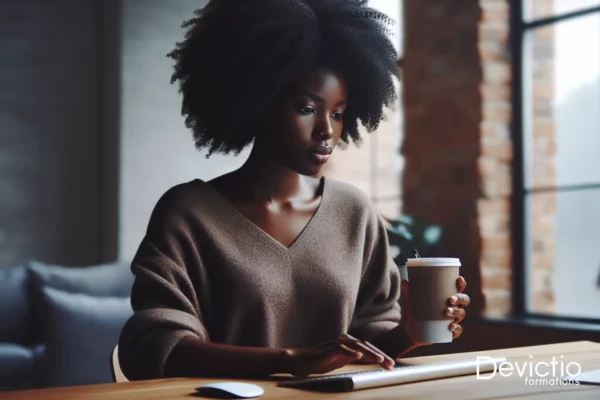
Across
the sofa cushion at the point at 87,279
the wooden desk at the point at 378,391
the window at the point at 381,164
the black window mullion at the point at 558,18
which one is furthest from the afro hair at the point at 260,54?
the window at the point at 381,164

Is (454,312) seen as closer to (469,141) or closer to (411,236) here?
(411,236)

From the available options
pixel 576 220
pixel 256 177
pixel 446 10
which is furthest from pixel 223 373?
pixel 446 10

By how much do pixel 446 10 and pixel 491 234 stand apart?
36.2 inches

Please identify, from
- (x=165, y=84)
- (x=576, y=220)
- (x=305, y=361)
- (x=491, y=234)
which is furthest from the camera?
(x=165, y=84)

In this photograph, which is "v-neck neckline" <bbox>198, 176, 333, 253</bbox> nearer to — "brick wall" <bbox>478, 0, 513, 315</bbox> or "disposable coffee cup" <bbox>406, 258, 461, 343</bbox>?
"disposable coffee cup" <bbox>406, 258, 461, 343</bbox>

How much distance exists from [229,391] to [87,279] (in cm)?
188

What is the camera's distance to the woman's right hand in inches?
43.5

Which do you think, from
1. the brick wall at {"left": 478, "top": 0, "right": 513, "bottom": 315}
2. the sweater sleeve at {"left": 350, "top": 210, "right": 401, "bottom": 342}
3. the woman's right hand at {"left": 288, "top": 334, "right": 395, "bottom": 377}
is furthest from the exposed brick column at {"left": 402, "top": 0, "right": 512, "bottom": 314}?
the woman's right hand at {"left": 288, "top": 334, "right": 395, "bottom": 377}

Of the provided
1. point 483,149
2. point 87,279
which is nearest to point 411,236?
point 483,149

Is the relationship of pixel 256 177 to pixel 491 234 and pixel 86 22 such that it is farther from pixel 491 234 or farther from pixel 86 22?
pixel 86 22

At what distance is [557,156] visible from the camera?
113 inches

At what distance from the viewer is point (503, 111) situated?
2.99m

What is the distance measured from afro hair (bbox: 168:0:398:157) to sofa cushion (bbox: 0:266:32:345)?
162 cm

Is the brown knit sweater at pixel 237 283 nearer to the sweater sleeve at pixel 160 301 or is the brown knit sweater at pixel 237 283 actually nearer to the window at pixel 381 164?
the sweater sleeve at pixel 160 301
